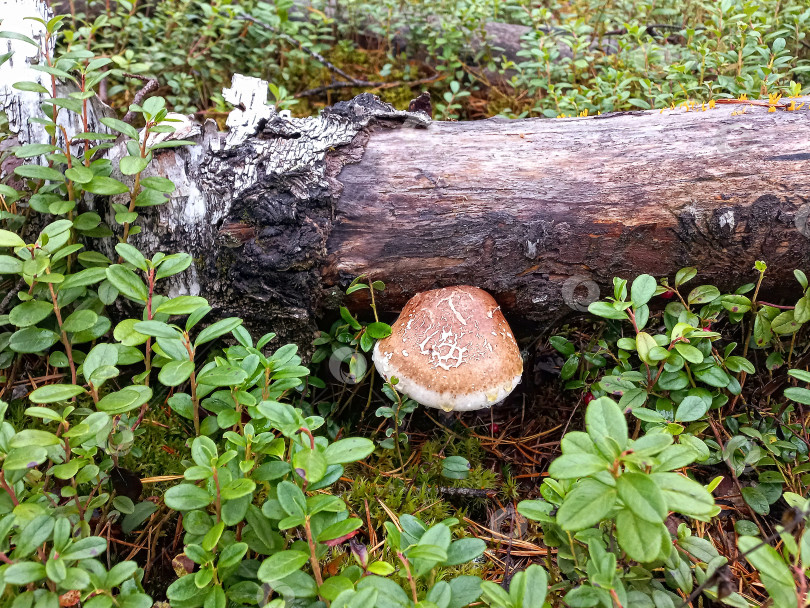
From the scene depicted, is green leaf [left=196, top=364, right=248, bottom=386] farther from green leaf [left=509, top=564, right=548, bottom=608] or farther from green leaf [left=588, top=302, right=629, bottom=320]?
green leaf [left=588, top=302, right=629, bottom=320]

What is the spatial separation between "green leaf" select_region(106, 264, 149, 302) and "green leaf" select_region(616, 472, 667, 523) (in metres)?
1.89

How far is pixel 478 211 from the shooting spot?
2.88m

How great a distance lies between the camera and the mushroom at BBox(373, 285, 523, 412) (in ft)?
8.76

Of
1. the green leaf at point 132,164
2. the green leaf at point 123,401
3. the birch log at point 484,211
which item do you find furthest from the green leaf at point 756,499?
the green leaf at point 132,164

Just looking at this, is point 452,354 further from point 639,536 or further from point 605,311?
point 639,536

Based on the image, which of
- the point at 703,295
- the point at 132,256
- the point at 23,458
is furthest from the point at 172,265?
the point at 703,295

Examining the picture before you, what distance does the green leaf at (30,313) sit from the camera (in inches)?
92.4

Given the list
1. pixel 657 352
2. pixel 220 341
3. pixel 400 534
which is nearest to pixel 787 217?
pixel 657 352

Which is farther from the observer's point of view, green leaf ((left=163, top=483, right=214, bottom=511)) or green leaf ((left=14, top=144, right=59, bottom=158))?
green leaf ((left=14, top=144, right=59, bottom=158))

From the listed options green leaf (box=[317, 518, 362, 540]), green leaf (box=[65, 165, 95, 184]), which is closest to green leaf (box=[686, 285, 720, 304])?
green leaf (box=[317, 518, 362, 540])

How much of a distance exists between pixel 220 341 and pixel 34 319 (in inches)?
38.0

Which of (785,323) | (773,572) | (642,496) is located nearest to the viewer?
(642,496)

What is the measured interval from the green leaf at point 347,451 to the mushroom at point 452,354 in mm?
892

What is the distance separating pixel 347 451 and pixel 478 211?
156 cm
